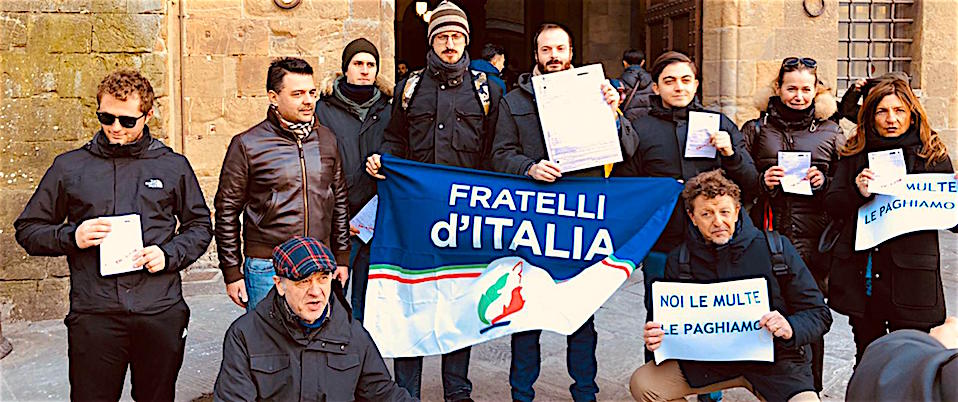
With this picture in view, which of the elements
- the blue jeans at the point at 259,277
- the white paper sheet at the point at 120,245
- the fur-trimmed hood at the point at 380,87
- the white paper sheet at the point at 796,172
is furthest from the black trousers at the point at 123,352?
the white paper sheet at the point at 796,172

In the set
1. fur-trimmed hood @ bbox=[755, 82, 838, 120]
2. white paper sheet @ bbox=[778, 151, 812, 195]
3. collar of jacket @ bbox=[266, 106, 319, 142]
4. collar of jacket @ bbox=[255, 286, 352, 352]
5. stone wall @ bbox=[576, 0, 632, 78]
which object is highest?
stone wall @ bbox=[576, 0, 632, 78]

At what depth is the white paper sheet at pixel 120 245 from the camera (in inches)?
139

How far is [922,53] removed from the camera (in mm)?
9500

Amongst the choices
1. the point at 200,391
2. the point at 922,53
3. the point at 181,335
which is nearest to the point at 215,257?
the point at 200,391

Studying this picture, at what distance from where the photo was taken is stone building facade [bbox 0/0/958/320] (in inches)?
236

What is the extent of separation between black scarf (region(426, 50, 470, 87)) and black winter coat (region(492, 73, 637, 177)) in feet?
0.80

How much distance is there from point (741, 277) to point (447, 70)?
158 cm

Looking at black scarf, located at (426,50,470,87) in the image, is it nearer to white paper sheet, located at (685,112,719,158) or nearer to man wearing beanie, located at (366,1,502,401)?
man wearing beanie, located at (366,1,502,401)

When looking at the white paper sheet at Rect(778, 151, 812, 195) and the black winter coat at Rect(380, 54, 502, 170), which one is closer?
the black winter coat at Rect(380, 54, 502, 170)

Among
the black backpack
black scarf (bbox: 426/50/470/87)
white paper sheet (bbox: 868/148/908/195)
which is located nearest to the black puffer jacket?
white paper sheet (bbox: 868/148/908/195)

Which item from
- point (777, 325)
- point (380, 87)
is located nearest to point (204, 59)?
point (380, 87)

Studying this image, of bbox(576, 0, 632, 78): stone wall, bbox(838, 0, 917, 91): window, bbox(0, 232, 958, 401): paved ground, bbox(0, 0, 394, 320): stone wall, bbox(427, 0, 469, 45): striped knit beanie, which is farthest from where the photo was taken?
bbox(576, 0, 632, 78): stone wall

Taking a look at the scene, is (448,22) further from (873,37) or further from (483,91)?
(873,37)

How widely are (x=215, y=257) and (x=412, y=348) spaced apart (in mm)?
4101
